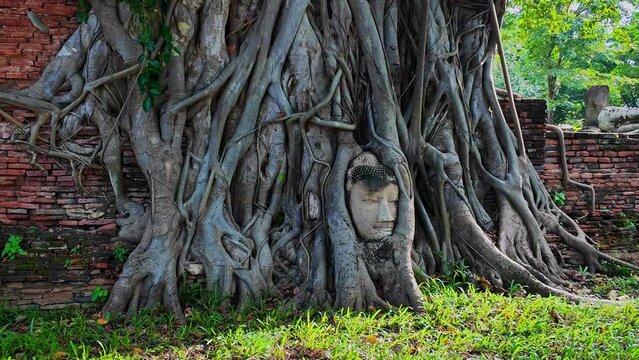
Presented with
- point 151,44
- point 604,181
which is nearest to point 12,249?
point 151,44

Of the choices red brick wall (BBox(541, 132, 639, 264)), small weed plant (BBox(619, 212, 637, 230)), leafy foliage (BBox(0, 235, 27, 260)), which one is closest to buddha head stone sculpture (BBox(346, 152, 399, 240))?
red brick wall (BBox(541, 132, 639, 264))

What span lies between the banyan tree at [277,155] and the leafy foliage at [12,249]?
2.17 ft

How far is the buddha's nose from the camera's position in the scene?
12.7ft

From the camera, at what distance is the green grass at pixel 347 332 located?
2887 millimetres

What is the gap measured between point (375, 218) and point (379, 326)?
3.00 feet

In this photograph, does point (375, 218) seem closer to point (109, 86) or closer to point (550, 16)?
point (109, 86)

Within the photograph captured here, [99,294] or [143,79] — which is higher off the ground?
[143,79]

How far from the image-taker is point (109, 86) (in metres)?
4.10

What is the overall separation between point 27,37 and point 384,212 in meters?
3.19

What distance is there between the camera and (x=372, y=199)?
3924 millimetres

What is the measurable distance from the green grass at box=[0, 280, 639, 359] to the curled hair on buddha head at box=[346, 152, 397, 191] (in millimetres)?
929

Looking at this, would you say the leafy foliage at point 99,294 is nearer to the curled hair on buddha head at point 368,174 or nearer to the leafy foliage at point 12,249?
the leafy foliage at point 12,249

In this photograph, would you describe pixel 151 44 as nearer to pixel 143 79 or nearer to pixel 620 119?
pixel 143 79

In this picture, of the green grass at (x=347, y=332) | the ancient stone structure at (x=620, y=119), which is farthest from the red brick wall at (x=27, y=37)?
the ancient stone structure at (x=620, y=119)
